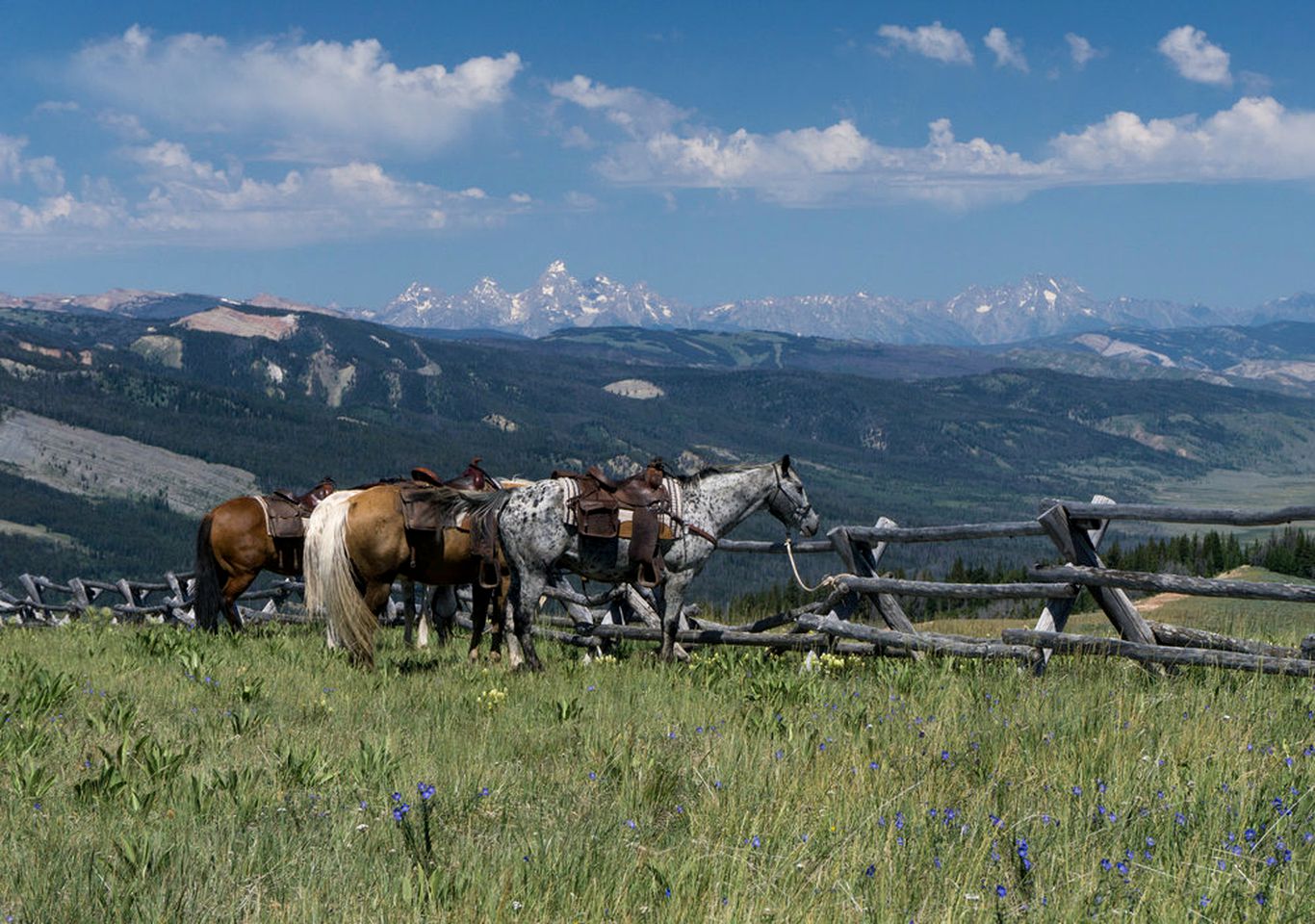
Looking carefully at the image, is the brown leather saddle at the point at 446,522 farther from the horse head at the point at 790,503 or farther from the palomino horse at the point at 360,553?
the horse head at the point at 790,503

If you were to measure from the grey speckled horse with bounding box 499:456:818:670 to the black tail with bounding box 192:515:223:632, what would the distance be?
6576mm

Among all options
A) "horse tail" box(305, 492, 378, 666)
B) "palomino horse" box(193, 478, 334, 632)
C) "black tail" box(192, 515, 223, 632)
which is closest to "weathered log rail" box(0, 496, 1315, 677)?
"horse tail" box(305, 492, 378, 666)

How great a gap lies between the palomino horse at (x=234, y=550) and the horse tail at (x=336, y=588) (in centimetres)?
495

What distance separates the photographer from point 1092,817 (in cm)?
472

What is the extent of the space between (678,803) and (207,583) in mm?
13369

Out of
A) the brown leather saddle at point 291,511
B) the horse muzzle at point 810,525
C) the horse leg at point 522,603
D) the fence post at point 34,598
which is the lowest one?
the fence post at point 34,598

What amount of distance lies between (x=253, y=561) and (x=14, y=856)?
13.2 meters

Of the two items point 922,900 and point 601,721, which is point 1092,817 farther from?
point 601,721

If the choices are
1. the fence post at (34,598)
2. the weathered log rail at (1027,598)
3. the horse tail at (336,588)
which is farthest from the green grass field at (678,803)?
the fence post at (34,598)

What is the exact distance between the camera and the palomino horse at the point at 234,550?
16766mm

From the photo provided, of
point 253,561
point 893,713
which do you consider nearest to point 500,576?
point 253,561

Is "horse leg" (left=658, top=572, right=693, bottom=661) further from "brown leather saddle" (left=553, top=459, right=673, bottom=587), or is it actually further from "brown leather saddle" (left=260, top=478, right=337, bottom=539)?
"brown leather saddle" (left=260, top=478, right=337, bottom=539)

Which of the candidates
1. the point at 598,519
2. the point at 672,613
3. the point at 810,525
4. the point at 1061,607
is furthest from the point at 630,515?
the point at 1061,607

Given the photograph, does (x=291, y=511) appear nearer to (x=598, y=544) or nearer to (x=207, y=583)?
(x=207, y=583)
